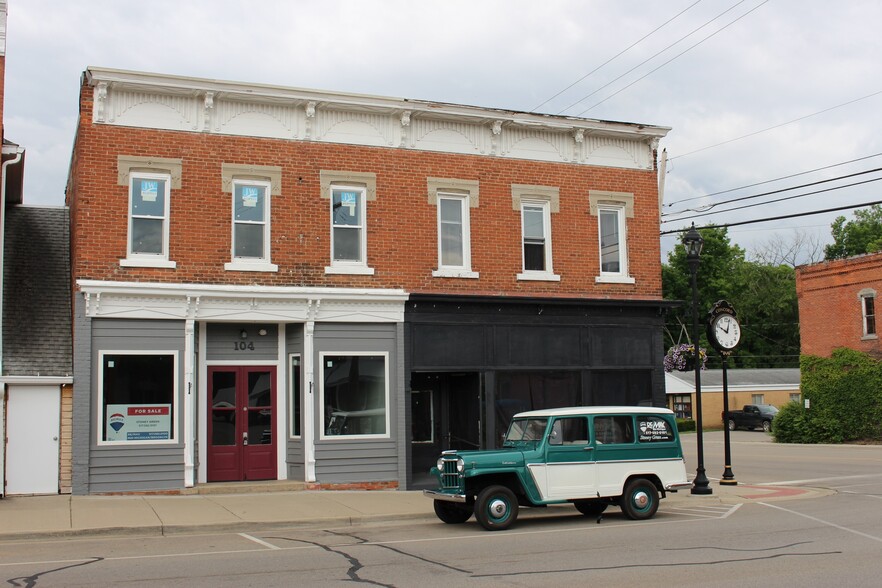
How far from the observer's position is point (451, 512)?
1444 cm

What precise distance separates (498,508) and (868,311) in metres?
31.9

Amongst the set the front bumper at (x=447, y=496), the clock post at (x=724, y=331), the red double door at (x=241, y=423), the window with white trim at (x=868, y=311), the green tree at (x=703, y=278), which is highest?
the green tree at (x=703, y=278)

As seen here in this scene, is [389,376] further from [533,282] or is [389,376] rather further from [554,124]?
[554,124]

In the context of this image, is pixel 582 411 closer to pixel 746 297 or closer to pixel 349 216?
pixel 349 216

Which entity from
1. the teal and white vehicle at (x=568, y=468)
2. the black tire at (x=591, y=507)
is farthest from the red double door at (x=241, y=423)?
the black tire at (x=591, y=507)

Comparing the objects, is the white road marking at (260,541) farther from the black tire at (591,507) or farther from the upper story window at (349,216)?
the upper story window at (349,216)

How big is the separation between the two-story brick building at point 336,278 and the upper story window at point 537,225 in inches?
2.0

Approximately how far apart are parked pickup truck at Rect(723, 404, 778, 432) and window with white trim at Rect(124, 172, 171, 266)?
141ft

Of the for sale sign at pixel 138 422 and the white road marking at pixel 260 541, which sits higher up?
the for sale sign at pixel 138 422

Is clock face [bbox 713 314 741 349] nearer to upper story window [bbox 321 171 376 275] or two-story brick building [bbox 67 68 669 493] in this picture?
two-story brick building [bbox 67 68 669 493]

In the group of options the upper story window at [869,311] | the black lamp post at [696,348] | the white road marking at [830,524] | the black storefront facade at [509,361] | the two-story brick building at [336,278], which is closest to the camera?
the white road marking at [830,524]

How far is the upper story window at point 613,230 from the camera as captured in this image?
70.4ft

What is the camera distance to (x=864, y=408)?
37406 millimetres

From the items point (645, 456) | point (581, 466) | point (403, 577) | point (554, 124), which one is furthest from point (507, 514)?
point (554, 124)
